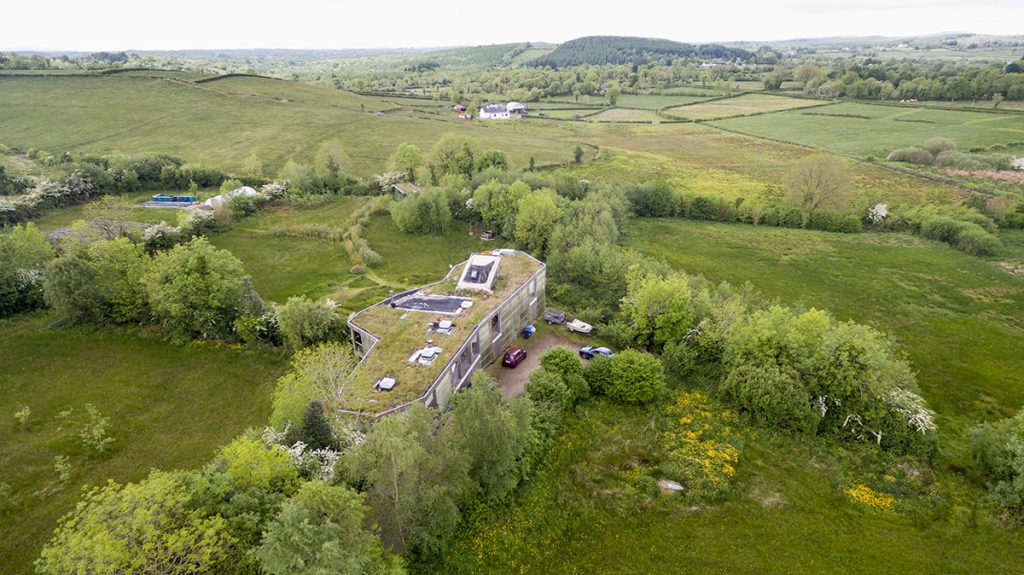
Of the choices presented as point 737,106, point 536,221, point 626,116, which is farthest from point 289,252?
point 737,106

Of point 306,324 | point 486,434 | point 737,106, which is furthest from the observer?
point 737,106

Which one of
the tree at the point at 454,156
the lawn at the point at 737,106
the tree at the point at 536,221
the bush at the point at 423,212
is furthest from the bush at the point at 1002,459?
the lawn at the point at 737,106

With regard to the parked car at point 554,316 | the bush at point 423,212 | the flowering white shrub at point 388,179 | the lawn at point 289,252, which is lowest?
the parked car at point 554,316

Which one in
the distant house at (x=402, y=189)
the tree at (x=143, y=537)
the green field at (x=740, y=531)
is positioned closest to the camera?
the tree at (x=143, y=537)

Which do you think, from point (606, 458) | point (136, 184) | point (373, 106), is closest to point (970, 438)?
point (606, 458)

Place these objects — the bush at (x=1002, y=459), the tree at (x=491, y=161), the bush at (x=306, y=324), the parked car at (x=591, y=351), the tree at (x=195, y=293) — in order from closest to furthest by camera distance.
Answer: the bush at (x=1002, y=459)
the bush at (x=306, y=324)
the tree at (x=195, y=293)
the parked car at (x=591, y=351)
the tree at (x=491, y=161)

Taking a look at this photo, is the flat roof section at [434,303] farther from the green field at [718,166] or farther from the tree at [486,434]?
the green field at [718,166]

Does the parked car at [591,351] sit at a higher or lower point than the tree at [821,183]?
lower

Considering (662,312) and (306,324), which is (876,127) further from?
(306,324)
